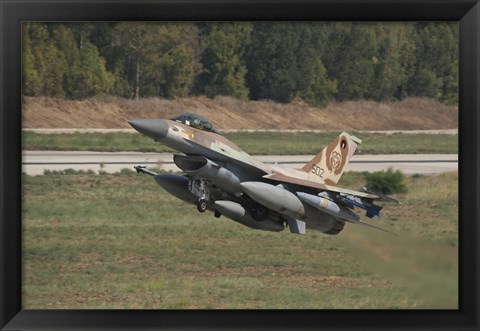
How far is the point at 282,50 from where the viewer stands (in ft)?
152

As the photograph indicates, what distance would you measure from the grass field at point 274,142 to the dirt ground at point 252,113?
464 millimetres

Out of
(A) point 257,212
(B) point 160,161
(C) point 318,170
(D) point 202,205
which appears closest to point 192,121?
(D) point 202,205

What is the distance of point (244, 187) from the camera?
27.2 m

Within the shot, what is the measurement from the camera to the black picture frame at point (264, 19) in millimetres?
18719

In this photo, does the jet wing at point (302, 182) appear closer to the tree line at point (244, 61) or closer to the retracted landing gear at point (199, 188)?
the retracted landing gear at point (199, 188)

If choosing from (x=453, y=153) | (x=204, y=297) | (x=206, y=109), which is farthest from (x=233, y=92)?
(x=204, y=297)

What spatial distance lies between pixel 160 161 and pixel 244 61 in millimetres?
6258

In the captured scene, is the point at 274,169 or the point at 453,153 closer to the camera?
the point at 274,169

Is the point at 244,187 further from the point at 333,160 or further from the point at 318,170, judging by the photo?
the point at 333,160

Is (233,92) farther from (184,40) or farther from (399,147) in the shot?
(399,147)

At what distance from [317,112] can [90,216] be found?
44.3ft

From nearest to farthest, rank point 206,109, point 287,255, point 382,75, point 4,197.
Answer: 1. point 4,197
2. point 287,255
3. point 206,109
4. point 382,75

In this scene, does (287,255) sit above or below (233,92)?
below

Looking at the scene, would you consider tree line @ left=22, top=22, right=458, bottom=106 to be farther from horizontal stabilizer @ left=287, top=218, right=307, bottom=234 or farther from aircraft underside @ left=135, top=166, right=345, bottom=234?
horizontal stabilizer @ left=287, top=218, right=307, bottom=234
